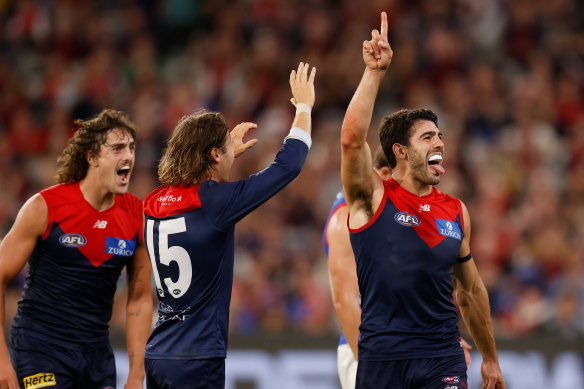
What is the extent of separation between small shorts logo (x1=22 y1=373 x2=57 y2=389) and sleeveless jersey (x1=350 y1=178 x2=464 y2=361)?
82.6 inches

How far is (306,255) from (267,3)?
5283 mm

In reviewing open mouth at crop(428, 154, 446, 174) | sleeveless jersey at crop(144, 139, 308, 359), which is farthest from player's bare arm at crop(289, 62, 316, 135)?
open mouth at crop(428, 154, 446, 174)

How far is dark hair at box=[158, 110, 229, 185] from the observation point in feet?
19.0

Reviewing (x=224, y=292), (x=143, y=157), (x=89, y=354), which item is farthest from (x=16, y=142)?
(x=224, y=292)

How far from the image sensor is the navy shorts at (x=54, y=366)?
→ 623 cm

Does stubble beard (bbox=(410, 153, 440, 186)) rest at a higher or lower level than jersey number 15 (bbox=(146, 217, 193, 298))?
higher

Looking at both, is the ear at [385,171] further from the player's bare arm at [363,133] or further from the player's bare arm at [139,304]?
the player's bare arm at [139,304]

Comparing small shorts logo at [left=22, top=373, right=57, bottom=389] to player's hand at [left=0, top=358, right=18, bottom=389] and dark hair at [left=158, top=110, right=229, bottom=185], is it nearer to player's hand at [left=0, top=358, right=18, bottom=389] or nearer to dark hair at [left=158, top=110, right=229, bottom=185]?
player's hand at [left=0, top=358, right=18, bottom=389]

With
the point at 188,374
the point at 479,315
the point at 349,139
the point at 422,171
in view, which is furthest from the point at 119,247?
the point at 479,315

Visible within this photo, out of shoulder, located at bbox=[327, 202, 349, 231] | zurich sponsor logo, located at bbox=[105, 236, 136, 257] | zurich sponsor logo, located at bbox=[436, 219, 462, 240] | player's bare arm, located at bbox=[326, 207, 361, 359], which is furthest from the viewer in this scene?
shoulder, located at bbox=[327, 202, 349, 231]

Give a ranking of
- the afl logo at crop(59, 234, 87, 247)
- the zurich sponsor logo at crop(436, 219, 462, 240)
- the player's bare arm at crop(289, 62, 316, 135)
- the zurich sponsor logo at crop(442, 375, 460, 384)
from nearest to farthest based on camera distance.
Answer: the zurich sponsor logo at crop(442, 375, 460, 384)
the player's bare arm at crop(289, 62, 316, 135)
the zurich sponsor logo at crop(436, 219, 462, 240)
the afl logo at crop(59, 234, 87, 247)

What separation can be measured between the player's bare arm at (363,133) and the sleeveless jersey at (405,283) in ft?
0.43

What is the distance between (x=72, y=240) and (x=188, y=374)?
4.73 feet

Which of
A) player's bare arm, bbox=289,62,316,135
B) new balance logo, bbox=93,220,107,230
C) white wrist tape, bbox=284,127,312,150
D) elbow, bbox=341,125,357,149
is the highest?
player's bare arm, bbox=289,62,316,135
